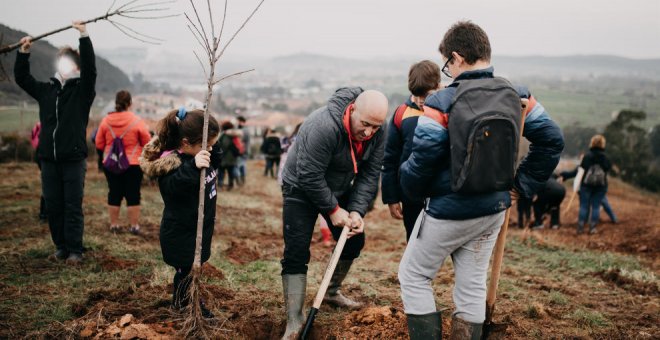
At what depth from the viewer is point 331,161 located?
362 centimetres

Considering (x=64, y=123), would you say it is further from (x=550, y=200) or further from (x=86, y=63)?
(x=550, y=200)

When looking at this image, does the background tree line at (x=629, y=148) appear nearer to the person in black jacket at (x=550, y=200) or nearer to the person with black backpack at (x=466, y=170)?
the person in black jacket at (x=550, y=200)

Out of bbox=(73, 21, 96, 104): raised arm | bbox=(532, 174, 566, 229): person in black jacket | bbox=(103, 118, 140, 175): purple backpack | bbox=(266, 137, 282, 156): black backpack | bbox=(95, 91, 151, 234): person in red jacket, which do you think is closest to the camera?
bbox=(73, 21, 96, 104): raised arm

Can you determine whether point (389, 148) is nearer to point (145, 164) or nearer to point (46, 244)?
point (145, 164)

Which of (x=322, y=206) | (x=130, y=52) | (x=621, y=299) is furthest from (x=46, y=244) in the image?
(x=130, y=52)

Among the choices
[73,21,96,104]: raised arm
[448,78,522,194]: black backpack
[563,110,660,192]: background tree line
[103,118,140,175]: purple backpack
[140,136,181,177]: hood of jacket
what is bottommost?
[563,110,660,192]: background tree line

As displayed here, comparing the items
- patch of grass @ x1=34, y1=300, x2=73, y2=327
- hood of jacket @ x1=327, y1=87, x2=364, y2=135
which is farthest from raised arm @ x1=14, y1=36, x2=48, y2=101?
hood of jacket @ x1=327, y1=87, x2=364, y2=135

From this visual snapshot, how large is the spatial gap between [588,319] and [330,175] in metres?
2.83

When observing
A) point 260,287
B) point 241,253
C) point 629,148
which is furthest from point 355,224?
point 629,148

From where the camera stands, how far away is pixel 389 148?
3842 mm

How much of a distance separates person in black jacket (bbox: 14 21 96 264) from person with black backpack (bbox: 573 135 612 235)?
31.6ft

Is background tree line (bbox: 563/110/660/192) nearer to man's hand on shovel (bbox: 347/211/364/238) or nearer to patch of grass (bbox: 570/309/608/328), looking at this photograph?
patch of grass (bbox: 570/309/608/328)

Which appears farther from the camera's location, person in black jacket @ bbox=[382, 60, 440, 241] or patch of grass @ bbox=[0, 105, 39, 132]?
patch of grass @ bbox=[0, 105, 39, 132]

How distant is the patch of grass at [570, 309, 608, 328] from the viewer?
4.28 m
